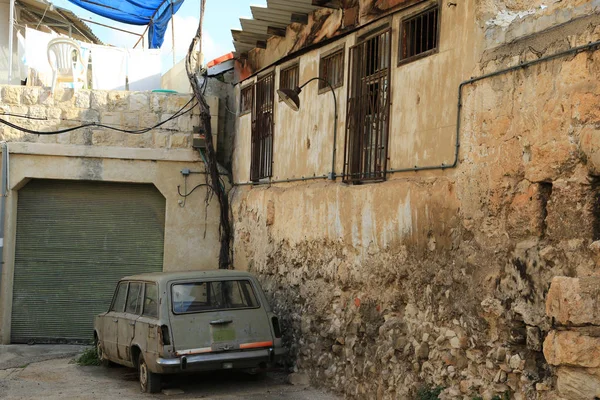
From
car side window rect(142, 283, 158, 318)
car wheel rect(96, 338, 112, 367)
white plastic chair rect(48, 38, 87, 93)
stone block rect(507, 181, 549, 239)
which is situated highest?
white plastic chair rect(48, 38, 87, 93)

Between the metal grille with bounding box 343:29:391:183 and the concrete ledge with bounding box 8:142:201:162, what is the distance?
518 cm

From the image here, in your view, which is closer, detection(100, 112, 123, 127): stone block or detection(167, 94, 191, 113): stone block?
detection(100, 112, 123, 127): stone block

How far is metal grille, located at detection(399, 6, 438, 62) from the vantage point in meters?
7.88

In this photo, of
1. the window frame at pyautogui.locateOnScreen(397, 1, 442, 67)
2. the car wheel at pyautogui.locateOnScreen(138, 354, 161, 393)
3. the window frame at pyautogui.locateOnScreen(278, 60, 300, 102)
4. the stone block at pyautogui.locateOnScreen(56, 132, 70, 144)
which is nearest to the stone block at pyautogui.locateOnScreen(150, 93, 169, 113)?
the stone block at pyautogui.locateOnScreen(56, 132, 70, 144)

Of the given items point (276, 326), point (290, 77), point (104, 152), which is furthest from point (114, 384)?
point (290, 77)

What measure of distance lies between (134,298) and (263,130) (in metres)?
3.49

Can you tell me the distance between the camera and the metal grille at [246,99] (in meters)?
13.3

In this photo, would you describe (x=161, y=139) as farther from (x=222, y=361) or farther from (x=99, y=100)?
(x=222, y=361)

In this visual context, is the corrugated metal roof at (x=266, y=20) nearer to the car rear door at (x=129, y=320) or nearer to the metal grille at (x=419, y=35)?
the metal grille at (x=419, y=35)

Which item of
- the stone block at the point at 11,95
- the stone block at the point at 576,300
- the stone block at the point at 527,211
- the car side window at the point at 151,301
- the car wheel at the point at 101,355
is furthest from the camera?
the stone block at the point at 11,95

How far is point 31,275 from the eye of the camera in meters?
13.9

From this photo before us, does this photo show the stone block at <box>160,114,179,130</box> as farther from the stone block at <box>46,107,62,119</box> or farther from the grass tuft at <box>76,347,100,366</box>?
the grass tuft at <box>76,347,100,366</box>

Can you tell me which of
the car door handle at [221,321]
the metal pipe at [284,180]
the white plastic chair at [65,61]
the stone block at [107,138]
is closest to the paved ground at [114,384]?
the car door handle at [221,321]

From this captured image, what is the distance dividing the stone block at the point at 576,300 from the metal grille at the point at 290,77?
6.36 metres
